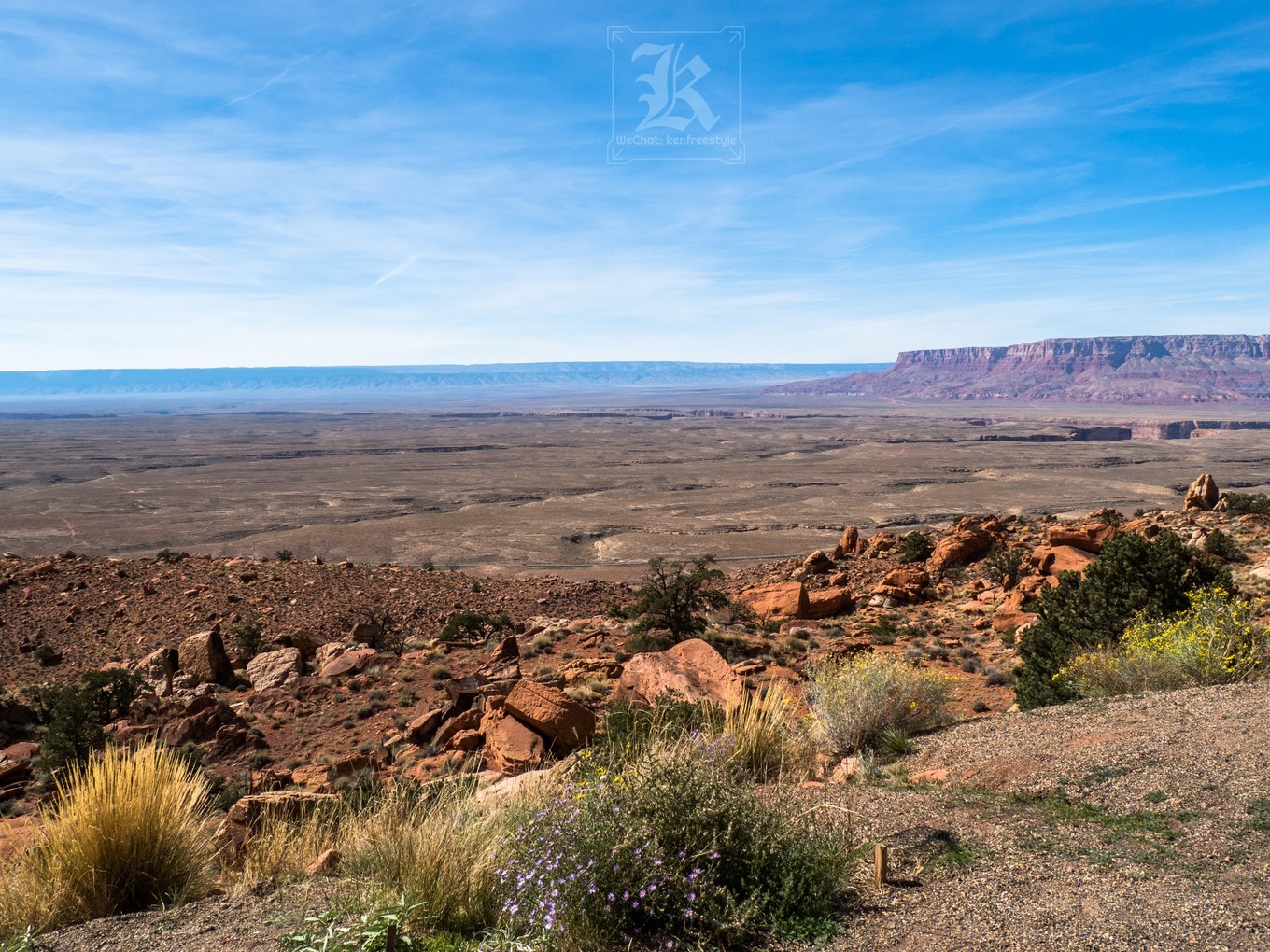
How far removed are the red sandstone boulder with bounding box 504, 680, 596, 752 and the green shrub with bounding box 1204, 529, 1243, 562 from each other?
51.2 feet

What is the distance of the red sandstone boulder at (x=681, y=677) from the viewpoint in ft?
30.7

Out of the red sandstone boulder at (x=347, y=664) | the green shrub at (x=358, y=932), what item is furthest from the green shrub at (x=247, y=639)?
the green shrub at (x=358, y=932)

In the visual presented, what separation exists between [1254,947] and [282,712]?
12.7 metres

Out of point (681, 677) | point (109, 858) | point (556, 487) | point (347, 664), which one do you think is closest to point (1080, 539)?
point (681, 677)

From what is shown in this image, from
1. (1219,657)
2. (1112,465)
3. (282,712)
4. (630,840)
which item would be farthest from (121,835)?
(1112,465)

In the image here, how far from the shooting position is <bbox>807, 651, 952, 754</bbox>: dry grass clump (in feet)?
24.6

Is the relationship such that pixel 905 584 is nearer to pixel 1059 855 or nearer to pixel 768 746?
pixel 768 746

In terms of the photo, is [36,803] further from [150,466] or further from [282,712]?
[150,466]

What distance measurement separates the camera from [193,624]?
18.2 meters

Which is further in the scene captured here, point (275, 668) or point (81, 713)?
point (275, 668)

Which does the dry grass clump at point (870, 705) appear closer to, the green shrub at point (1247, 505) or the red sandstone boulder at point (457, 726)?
the red sandstone boulder at point (457, 726)

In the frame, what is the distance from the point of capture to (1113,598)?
35.4 ft

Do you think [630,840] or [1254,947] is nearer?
[1254,947]

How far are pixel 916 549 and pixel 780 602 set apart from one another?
25.7ft
